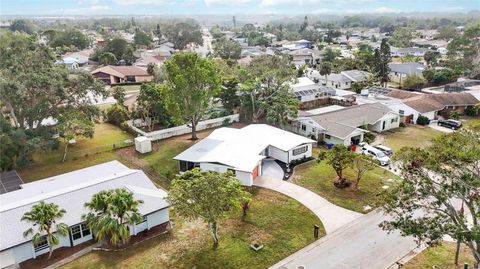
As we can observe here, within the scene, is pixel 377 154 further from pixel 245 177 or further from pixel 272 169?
pixel 245 177

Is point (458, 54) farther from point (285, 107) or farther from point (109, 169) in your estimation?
point (109, 169)

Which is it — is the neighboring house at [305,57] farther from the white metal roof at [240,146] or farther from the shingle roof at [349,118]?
the white metal roof at [240,146]

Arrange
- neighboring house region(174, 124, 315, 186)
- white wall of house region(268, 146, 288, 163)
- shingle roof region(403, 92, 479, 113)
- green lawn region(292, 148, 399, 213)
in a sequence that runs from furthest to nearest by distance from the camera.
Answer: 1. shingle roof region(403, 92, 479, 113)
2. white wall of house region(268, 146, 288, 163)
3. neighboring house region(174, 124, 315, 186)
4. green lawn region(292, 148, 399, 213)

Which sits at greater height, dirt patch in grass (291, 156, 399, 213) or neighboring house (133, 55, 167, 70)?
neighboring house (133, 55, 167, 70)

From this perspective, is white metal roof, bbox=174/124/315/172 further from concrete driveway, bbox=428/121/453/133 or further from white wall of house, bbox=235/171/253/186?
concrete driveway, bbox=428/121/453/133

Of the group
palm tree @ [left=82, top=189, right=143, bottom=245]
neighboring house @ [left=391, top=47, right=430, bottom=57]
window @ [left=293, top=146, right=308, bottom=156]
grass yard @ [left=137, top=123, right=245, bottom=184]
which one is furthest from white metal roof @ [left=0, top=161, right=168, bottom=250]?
neighboring house @ [left=391, top=47, right=430, bottom=57]

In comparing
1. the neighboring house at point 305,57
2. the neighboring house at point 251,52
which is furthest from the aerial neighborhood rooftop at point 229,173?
the neighboring house at point 251,52
